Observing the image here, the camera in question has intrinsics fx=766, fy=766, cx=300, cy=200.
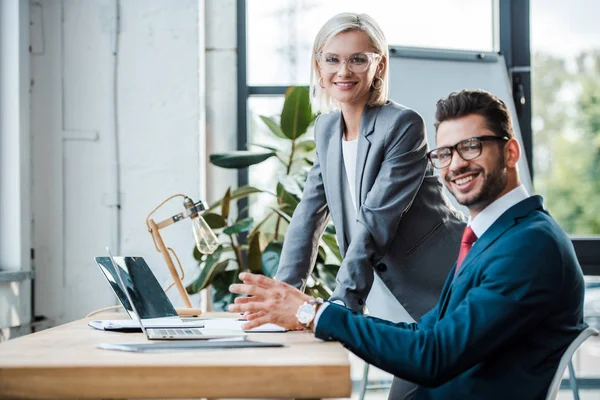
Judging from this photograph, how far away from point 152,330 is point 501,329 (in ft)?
2.41

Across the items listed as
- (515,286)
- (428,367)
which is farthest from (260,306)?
(515,286)

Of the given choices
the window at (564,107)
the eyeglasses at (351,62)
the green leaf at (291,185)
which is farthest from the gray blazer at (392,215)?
the window at (564,107)

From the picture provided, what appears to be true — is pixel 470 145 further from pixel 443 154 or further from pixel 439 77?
pixel 439 77

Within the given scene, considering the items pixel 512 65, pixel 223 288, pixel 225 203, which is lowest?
pixel 223 288

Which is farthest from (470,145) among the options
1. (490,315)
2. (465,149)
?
(490,315)

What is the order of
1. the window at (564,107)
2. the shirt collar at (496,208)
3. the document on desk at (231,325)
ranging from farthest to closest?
the window at (564,107), the document on desk at (231,325), the shirt collar at (496,208)

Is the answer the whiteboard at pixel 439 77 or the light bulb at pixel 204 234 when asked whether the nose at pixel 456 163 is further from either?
the whiteboard at pixel 439 77

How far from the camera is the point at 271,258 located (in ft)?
11.2

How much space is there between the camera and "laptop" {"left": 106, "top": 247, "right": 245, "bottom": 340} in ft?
4.87

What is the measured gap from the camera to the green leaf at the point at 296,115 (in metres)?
3.63

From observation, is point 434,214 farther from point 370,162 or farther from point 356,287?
point 356,287

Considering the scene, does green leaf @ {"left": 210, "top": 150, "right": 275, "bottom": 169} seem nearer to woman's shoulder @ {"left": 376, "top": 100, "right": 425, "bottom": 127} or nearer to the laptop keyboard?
woman's shoulder @ {"left": 376, "top": 100, "right": 425, "bottom": 127}

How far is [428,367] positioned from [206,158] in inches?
115

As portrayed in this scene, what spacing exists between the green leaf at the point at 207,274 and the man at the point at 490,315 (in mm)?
2103
